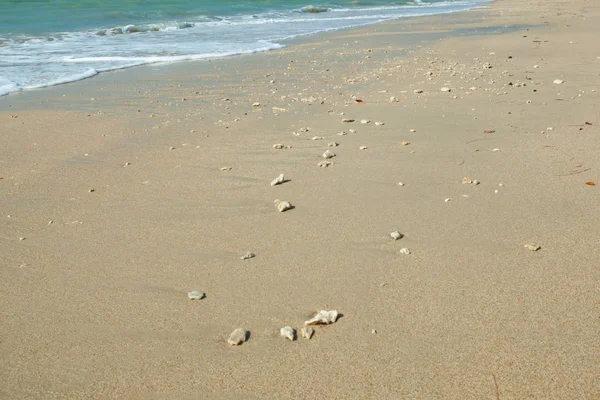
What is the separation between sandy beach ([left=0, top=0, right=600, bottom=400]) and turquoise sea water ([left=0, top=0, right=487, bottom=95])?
12.0ft

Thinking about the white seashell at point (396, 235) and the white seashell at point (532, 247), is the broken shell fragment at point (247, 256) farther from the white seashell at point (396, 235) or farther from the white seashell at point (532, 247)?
the white seashell at point (532, 247)

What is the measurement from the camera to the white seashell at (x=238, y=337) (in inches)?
85.0

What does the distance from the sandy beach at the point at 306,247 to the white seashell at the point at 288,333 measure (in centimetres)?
6

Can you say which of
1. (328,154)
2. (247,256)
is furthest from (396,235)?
(328,154)

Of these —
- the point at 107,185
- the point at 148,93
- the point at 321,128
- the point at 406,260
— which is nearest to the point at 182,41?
the point at 148,93

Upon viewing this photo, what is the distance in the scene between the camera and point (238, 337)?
85.6 inches

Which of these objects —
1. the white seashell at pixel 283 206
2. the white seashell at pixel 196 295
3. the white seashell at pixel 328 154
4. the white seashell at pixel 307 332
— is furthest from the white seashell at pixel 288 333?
the white seashell at pixel 328 154

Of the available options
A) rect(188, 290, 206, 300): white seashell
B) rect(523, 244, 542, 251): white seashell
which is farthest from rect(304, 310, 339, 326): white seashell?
rect(523, 244, 542, 251): white seashell

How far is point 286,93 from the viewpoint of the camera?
6.69 meters

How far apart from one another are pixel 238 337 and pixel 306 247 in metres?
0.83

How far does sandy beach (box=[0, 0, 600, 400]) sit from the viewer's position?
201cm

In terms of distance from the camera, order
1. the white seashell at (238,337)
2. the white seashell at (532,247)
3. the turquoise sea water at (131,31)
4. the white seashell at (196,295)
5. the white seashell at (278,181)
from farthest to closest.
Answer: the turquoise sea water at (131,31), the white seashell at (278,181), the white seashell at (532,247), the white seashell at (196,295), the white seashell at (238,337)

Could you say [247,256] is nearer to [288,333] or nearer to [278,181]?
[288,333]

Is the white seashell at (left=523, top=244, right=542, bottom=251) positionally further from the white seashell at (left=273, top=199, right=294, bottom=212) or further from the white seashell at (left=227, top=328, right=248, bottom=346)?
the white seashell at (left=227, top=328, right=248, bottom=346)
